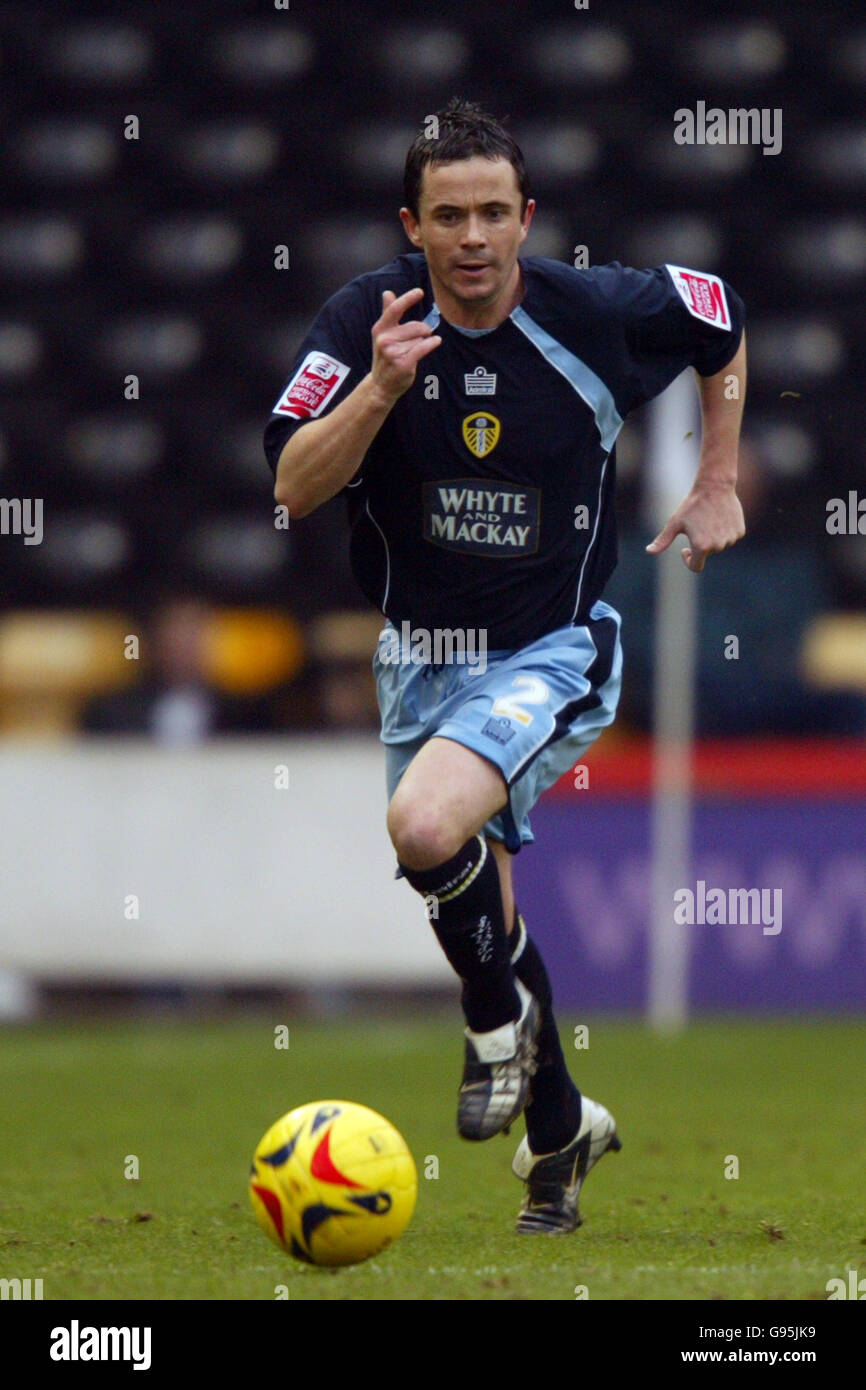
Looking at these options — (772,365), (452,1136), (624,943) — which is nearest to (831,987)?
(624,943)

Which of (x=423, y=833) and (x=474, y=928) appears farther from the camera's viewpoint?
(x=474, y=928)

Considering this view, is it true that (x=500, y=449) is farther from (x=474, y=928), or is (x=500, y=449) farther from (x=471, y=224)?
(x=474, y=928)

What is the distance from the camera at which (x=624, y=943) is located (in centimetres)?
1081

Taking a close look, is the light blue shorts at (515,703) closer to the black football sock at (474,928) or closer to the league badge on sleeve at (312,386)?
the black football sock at (474,928)

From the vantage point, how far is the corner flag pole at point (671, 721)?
1078cm

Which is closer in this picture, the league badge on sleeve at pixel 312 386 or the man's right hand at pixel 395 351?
the man's right hand at pixel 395 351

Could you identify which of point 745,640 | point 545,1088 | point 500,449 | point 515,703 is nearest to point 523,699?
point 515,703

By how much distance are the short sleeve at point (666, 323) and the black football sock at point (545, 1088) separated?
1303 mm

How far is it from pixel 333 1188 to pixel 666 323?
219cm

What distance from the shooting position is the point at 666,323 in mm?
5203

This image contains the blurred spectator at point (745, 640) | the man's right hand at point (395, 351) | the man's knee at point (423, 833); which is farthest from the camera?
the blurred spectator at point (745, 640)

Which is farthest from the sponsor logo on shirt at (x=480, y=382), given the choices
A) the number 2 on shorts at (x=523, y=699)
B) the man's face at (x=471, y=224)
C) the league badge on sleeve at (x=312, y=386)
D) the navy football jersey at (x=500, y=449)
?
the number 2 on shorts at (x=523, y=699)
